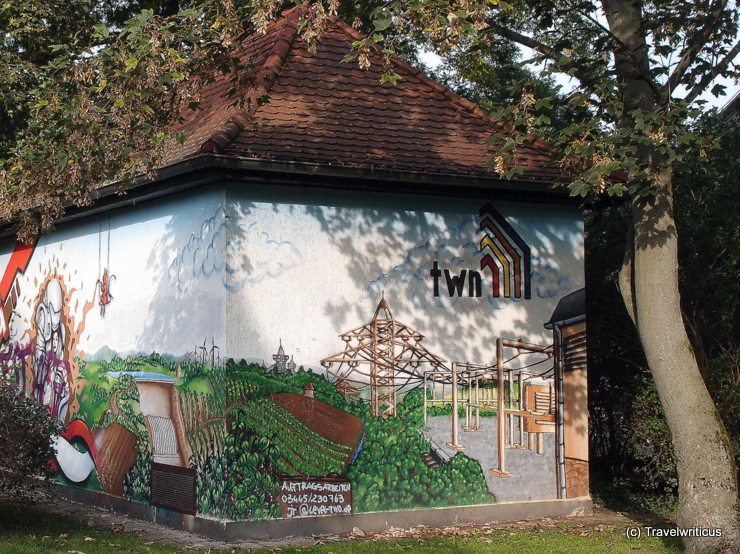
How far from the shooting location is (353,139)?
11.2m

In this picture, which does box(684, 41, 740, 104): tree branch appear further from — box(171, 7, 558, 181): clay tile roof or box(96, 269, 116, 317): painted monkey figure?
box(96, 269, 116, 317): painted monkey figure

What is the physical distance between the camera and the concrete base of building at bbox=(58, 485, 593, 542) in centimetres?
1022

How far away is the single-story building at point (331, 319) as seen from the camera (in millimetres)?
10500

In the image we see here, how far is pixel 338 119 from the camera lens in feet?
37.5

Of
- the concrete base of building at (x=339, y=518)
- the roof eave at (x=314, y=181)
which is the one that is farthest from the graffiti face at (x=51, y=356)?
the roof eave at (x=314, y=181)

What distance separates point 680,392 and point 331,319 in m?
3.73

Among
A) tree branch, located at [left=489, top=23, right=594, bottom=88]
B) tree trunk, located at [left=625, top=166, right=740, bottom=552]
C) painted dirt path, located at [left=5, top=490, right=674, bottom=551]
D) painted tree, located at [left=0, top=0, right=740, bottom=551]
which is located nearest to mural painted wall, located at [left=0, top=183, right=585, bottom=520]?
painted dirt path, located at [left=5, top=490, right=674, bottom=551]

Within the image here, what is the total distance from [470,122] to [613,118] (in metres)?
3.18

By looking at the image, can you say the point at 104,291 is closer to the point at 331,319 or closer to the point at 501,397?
the point at 331,319

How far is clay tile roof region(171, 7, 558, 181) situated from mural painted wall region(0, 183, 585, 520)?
1.77 ft

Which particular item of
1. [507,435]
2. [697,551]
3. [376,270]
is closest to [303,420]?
[376,270]

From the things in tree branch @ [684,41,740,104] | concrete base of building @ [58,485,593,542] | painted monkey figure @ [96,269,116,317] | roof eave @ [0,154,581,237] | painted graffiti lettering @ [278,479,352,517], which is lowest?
concrete base of building @ [58,485,593,542]

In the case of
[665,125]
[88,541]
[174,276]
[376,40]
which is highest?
[376,40]

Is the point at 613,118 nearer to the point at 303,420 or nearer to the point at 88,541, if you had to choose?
the point at 303,420
